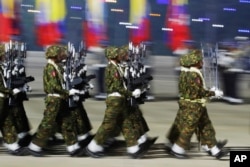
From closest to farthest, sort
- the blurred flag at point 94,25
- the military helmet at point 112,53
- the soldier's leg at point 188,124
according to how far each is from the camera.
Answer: the soldier's leg at point 188,124 < the military helmet at point 112,53 < the blurred flag at point 94,25

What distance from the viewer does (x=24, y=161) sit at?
994cm

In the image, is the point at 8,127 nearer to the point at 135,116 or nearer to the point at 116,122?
the point at 116,122

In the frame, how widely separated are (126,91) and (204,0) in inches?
382

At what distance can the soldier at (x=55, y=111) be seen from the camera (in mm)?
9945

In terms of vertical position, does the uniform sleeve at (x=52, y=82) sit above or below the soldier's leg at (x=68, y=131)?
above

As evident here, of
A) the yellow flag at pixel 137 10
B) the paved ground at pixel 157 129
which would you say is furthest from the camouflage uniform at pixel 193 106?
the yellow flag at pixel 137 10

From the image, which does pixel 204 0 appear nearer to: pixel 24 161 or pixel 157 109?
pixel 157 109

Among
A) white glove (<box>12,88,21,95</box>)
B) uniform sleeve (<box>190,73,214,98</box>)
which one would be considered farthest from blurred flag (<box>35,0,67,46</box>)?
uniform sleeve (<box>190,73,214,98</box>)

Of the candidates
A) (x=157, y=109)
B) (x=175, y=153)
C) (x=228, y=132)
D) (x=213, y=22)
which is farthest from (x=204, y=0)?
(x=175, y=153)

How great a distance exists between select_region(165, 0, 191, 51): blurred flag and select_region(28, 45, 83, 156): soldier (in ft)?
25.0

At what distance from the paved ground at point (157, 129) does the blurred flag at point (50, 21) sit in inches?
48.2

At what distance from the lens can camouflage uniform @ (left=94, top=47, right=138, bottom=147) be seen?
10000mm

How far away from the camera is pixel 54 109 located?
1002 cm

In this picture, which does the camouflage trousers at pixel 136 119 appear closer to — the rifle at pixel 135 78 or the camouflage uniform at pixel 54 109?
the rifle at pixel 135 78
